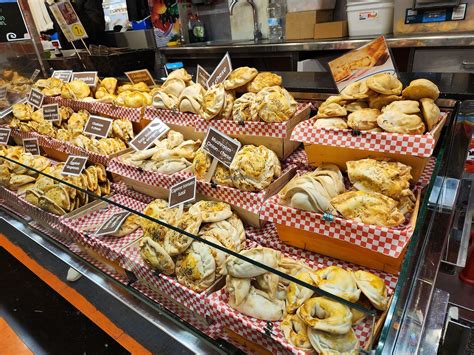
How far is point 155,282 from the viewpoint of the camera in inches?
51.2

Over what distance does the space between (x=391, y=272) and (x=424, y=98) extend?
62 cm

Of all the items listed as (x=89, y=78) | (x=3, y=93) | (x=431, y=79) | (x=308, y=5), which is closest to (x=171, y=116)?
(x=89, y=78)

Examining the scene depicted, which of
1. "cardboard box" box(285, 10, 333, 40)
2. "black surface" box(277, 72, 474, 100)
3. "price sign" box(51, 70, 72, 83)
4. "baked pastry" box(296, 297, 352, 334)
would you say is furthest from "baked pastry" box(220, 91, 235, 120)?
"cardboard box" box(285, 10, 333, 40)

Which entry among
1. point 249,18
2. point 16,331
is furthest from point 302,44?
point 16,331

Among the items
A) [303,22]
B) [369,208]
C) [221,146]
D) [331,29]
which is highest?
[303,22]

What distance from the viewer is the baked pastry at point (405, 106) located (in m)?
1.13

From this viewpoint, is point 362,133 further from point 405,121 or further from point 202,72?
point 202,72

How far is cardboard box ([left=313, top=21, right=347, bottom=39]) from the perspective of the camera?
13.4ft

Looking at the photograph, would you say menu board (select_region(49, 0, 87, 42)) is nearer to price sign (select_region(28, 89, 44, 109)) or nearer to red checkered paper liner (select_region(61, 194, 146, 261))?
price sign (select_region(28, 89, 44, 109))

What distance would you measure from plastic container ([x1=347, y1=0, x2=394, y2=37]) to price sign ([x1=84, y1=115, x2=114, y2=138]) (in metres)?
3.25

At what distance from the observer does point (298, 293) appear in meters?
0.92

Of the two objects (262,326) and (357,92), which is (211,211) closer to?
(262,326)

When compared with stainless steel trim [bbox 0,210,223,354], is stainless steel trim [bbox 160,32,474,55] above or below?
above

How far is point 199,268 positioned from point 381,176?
0.68 meters
